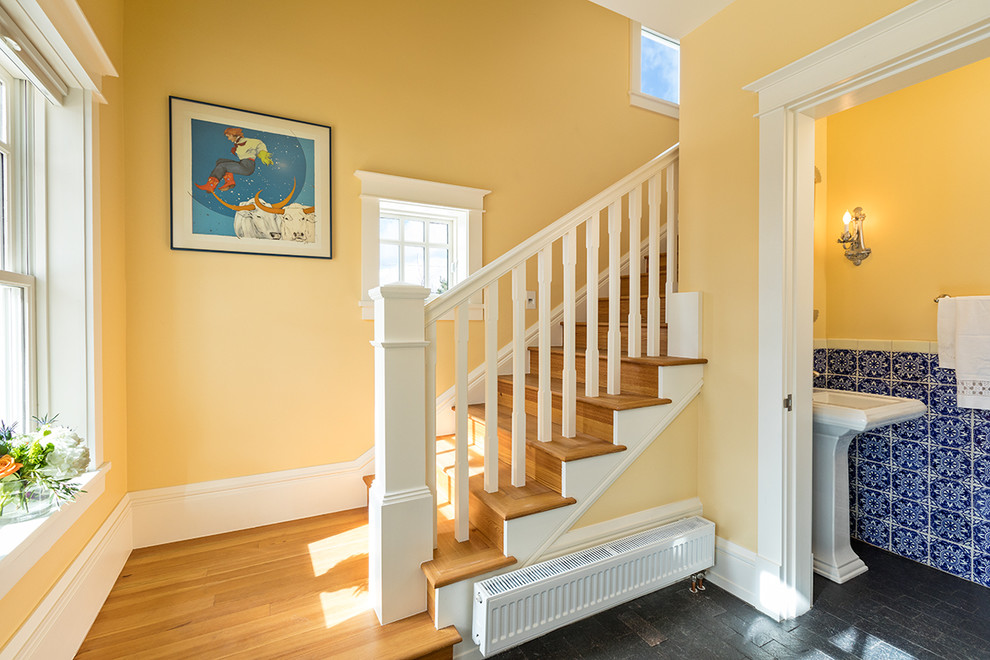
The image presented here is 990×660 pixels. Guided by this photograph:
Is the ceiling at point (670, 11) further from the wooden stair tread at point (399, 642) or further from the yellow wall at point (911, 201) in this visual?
the wooden stair tread at point (399, 642)

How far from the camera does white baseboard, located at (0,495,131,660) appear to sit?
129cm

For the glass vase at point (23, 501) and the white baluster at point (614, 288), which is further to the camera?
the white baluster at point (614, 288)

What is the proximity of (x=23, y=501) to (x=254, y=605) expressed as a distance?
2.87 ft

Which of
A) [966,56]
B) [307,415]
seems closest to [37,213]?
[307,415]

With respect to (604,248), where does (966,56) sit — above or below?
above

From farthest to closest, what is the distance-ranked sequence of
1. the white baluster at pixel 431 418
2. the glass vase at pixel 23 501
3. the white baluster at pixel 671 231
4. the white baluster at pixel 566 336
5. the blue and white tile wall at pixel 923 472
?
the white baluster at pixel 671 231
the blue and white tile wall at pixel 923 472
the white baluster at pixel 566 336
the white baluster at pixel 431 418
the glass vase at pixel 23 501

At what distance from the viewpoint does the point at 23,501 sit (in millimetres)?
1271

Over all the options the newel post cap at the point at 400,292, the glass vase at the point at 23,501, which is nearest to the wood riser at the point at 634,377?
the newel post cap at the point at 400,292

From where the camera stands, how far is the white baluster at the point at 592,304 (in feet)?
6.72

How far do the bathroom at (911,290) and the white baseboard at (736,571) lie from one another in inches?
40.8

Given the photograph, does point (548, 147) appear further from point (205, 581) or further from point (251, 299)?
point (205, 581)

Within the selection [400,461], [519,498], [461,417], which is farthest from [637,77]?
[400,461]

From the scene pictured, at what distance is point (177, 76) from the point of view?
7.56ft

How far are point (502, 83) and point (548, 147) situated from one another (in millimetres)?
540
